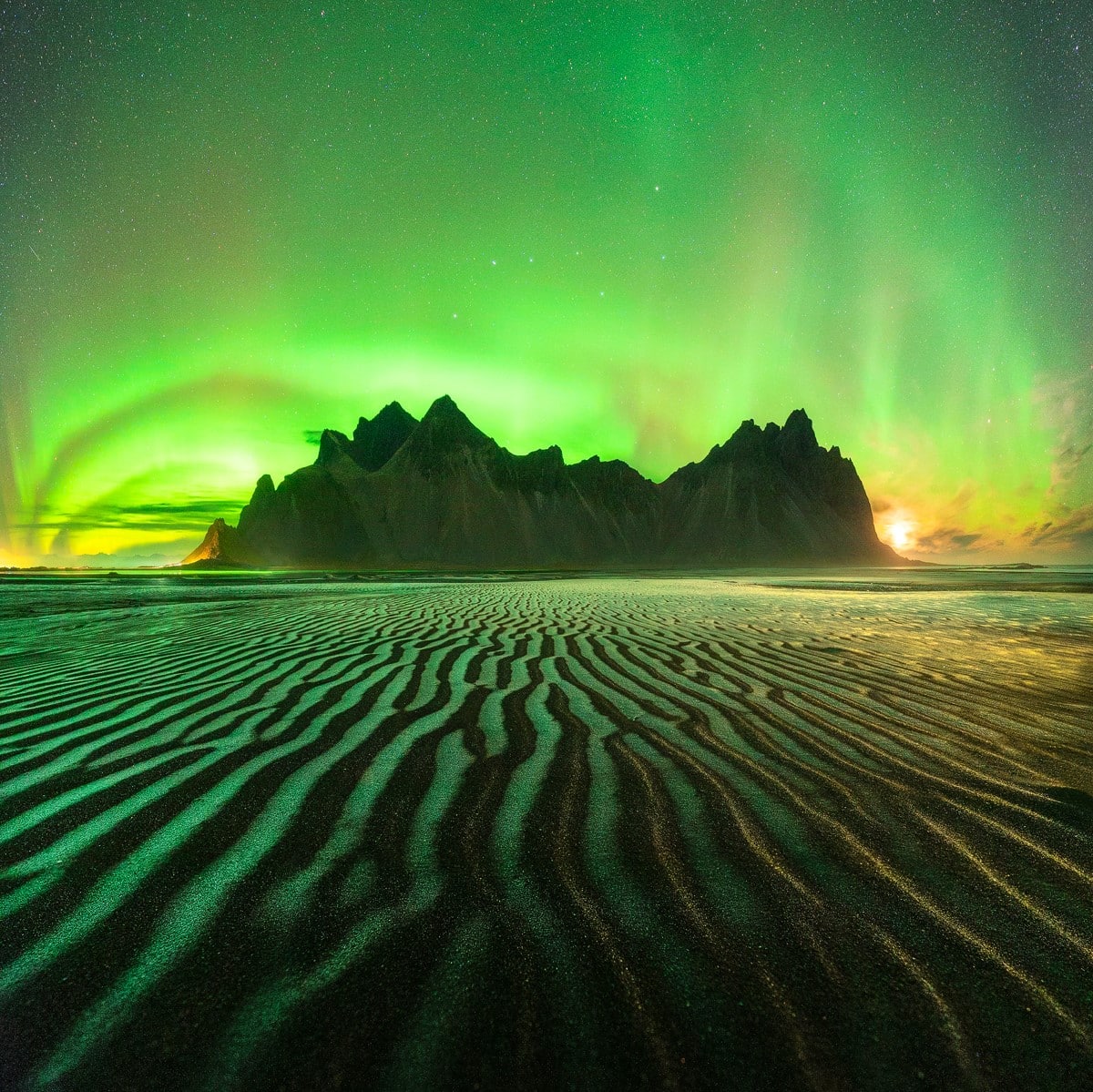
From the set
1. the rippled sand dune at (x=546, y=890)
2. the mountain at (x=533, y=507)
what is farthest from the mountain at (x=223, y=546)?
the rippled sand dune at (x=546, y=890)

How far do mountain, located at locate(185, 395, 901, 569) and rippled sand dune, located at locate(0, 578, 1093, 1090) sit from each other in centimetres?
12360

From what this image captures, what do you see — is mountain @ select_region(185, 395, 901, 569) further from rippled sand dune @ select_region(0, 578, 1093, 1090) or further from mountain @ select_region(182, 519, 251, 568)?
rippled sand dune @ select_region(0, 578, 1093, 1090)

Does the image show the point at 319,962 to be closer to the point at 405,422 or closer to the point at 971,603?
the point at 971,603

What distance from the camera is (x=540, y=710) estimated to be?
182 inches

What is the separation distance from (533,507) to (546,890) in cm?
15687

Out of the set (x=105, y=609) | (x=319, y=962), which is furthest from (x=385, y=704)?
(x=105, y=609)

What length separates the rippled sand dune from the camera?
4.75 feet

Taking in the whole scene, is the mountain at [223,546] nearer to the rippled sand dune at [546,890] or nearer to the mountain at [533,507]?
the mountain at [533,507]

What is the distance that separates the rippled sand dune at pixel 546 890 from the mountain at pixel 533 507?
123601 mm

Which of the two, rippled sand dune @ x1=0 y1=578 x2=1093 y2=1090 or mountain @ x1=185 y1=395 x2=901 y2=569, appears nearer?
rippled sand dune @ x1=0 y1=578 x2=1093 y2=1090

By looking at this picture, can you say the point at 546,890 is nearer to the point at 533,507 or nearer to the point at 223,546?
the point at 223,546

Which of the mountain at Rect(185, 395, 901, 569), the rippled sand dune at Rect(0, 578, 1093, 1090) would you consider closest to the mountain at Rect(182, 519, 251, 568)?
the mountain at Rect(185, 395, 901, 569)

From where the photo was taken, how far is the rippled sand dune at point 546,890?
57.0 inches

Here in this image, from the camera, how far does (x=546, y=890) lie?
6.95ft
